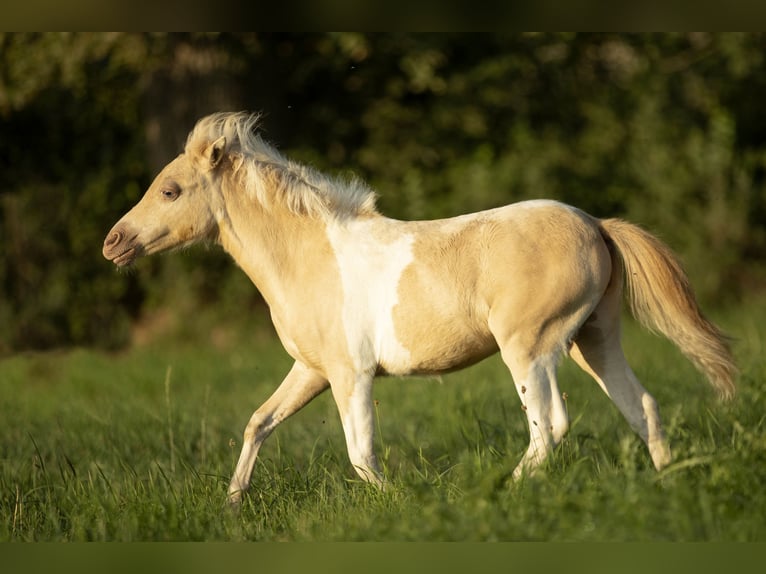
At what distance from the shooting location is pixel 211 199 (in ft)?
19.2

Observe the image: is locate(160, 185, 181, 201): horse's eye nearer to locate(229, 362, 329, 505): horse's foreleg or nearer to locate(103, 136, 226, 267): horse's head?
locate(103, 136, 226, 267): horse's head

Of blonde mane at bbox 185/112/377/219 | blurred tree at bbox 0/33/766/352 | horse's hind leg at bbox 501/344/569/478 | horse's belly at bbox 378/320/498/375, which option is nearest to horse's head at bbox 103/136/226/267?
blonde mane at bbox 185/112/377/219

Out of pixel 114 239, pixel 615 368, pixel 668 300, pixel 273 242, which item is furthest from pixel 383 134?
pixel 668 300

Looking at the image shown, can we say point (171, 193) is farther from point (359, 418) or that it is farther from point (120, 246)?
point (359, 418)

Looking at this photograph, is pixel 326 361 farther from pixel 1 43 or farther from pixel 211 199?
pixel 1 43

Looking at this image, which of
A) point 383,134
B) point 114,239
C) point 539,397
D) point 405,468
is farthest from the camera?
point 383,134

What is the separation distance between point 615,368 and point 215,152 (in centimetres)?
253

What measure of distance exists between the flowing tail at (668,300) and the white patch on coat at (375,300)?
1147 mm

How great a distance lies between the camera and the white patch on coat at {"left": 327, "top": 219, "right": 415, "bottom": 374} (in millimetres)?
5465

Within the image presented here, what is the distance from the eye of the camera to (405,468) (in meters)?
6.30

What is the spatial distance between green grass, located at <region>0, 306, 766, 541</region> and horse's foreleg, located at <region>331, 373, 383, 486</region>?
0.09 meters

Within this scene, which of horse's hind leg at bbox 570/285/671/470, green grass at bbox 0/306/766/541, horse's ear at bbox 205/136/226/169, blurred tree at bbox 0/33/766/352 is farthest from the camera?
blurred tree at bbox 0/33/766/352

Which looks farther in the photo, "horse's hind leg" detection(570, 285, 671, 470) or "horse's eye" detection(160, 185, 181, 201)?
"horse's eye" detection(160, 185, 181, 201)

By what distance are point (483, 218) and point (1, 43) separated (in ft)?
30.0
